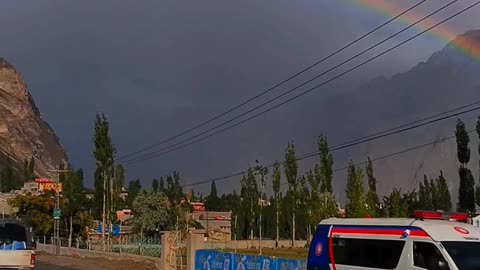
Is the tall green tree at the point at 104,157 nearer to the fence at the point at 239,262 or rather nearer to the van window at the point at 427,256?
the fence at the point at 239,262

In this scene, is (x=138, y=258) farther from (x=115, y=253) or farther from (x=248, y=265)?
(x=248, y=265)

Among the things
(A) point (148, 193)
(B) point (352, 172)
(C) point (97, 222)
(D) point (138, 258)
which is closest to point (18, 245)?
(D) point (138, 258)

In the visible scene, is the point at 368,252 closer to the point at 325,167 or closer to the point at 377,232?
the point at 377,232

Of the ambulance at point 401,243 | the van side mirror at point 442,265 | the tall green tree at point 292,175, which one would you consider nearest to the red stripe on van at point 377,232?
the ambulance at point 401,243

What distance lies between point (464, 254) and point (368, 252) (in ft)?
8.45

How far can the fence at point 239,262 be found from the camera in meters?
23.3

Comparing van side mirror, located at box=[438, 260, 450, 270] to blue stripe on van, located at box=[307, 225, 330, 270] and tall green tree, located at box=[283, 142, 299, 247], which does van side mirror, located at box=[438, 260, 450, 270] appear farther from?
tall green tree, located at box=[283, 142, 299, 247]

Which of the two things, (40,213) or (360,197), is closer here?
(360,197)

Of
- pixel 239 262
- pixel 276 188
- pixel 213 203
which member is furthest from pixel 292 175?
pixel 213 203

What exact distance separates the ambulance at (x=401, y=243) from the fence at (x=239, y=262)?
11.5 ft

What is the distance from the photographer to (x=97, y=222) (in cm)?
10938

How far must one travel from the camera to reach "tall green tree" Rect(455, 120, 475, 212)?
83.4 meters

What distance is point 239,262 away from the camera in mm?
28469

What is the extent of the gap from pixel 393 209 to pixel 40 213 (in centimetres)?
4900
